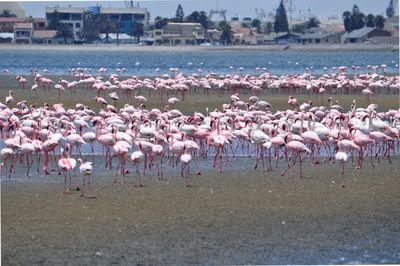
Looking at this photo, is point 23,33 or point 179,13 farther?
point 23,33

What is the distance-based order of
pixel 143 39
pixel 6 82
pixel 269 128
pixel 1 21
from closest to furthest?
pixel 269 128
pixel 6 82
pixel 1 21
pixel 143 39

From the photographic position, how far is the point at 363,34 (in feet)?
354

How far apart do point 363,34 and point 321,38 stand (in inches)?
341

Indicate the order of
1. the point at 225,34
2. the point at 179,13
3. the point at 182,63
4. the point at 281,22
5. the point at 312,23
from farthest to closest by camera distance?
the point at 312,23, the point at 281,22, the point at 225,34, the point at 182,63, the point at 179,13

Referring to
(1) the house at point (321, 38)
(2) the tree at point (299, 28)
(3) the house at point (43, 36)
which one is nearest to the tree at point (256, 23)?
(2) the tree at point (299, 28)

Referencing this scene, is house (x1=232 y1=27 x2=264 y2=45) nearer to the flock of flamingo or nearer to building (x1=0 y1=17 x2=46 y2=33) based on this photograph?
building (x1=0 y1=17 x2=46 y2=33)

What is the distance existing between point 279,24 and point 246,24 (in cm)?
2362

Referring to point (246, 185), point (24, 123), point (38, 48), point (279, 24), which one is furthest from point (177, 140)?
point (279, 24)

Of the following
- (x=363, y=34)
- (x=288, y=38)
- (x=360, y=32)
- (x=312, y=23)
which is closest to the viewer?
(x=363, y=34)

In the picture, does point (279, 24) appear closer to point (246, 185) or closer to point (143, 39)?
point (143, 39)

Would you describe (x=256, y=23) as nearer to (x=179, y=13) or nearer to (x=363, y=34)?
(x=363, y=34)

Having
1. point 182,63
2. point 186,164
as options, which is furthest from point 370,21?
point 186,164

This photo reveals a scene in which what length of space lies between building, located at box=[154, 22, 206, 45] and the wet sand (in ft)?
305

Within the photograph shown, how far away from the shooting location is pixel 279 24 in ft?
406
